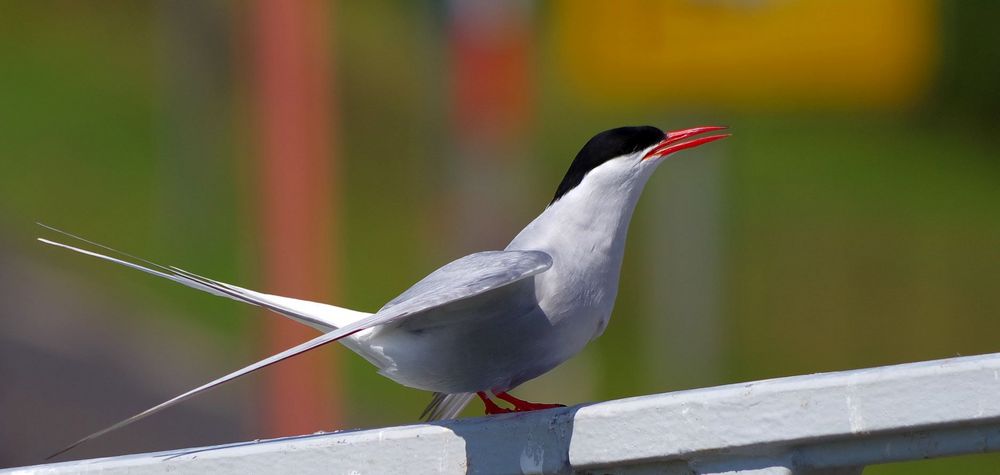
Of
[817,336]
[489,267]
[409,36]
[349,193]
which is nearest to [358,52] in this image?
[409,36]

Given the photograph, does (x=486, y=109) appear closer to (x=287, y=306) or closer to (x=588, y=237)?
(x=588, y=237)

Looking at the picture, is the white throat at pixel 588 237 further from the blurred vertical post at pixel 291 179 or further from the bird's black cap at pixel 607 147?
the blurred vertical post at pixel 291 179

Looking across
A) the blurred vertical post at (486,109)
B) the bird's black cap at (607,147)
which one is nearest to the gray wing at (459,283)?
the bird's black cap at (607,147)

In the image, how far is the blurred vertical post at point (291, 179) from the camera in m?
7.76

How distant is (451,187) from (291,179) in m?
5.82

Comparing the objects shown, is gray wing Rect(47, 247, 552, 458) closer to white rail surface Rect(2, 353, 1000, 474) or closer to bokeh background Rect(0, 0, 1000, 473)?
white rail surface Rect(2, 353, 1000, 474)

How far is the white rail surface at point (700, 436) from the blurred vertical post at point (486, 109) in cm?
780

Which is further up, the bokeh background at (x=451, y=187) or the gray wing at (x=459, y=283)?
the gray wing at (x=459, y=283)

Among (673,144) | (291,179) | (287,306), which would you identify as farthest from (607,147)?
(291,179)

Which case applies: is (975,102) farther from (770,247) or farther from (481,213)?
(481,213)

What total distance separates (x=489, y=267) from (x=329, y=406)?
713 centimetres

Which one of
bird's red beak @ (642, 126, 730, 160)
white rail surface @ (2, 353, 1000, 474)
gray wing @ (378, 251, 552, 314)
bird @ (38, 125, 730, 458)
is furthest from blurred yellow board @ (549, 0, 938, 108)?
white rail surface @ (2, 353, 1000, 474)

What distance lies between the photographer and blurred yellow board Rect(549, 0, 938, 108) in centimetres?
825

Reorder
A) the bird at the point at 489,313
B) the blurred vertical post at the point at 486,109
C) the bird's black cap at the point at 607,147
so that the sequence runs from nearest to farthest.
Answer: the bird at the point at 489,313, the bird's black cap at the point at 607,147, the blurred vertical post at the point at 486,109
